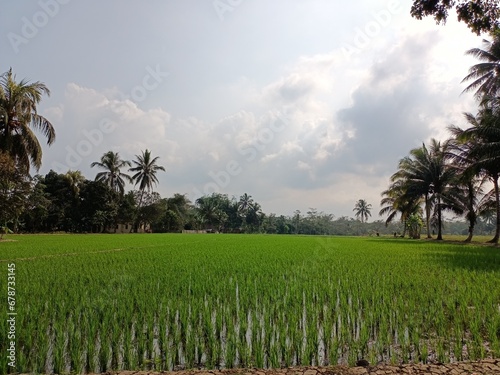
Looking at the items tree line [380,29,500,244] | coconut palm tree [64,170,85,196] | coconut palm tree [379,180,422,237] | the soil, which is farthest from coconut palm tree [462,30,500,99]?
coconut palm tree [64,170,85,196]

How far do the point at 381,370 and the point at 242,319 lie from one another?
1515 mm

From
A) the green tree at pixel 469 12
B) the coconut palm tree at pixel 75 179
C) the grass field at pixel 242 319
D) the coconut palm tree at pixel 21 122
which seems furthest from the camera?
the coconut palm tree at pixel 75 179

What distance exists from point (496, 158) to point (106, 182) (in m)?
34.4

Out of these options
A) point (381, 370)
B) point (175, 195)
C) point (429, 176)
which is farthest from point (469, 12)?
point (175, 195)

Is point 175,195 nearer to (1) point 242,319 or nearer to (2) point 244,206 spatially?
(2) point 244,206

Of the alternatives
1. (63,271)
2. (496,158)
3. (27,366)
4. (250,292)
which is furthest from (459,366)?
(496,158)

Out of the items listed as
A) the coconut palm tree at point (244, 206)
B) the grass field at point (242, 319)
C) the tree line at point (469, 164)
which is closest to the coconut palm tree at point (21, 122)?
the grass field at point (242, 319)

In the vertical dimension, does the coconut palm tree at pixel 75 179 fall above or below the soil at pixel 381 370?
above

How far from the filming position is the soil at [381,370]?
2461 mm

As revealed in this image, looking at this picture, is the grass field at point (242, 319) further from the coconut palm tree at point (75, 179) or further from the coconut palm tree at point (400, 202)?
the coconut palm tree at point (75, 179)

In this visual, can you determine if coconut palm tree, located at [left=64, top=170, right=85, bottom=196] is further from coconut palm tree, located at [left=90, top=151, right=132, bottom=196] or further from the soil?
the soil

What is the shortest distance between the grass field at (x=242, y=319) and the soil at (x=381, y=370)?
0.20m

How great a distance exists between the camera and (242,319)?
358cm

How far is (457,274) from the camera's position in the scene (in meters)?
6.82
